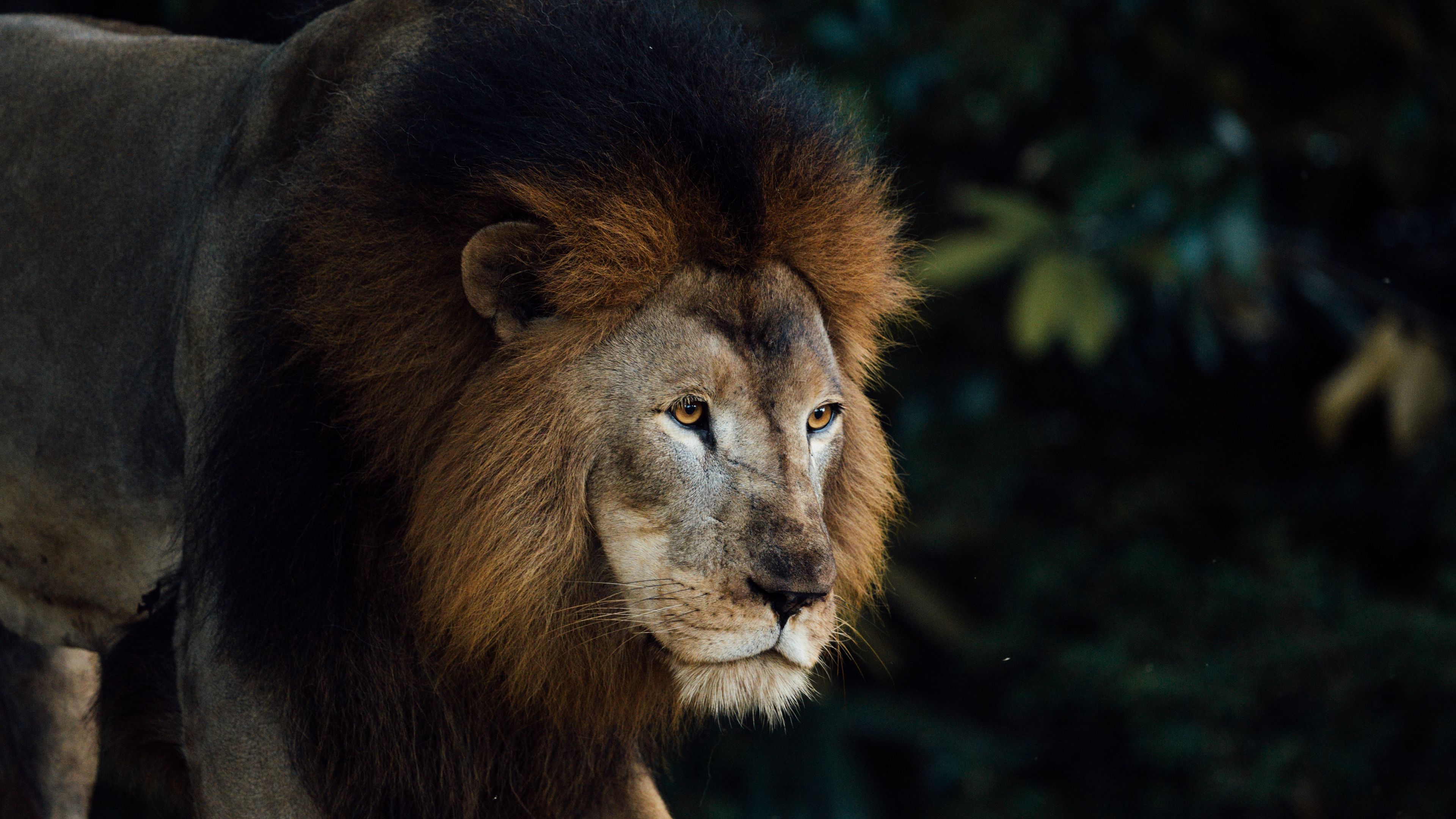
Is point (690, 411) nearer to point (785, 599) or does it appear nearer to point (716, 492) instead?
point (716, 492)

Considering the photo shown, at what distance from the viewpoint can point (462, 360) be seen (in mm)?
2125

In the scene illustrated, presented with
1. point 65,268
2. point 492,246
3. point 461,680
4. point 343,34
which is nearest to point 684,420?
point 492,246

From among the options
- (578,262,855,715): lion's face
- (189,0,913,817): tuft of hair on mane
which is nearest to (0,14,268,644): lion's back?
(189,0,913,817): tuft of hair on mane

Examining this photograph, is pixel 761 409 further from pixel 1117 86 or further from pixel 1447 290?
pixel 1447 290

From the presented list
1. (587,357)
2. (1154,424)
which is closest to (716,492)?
(587,357)

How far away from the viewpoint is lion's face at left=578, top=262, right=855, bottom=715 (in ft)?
6.56

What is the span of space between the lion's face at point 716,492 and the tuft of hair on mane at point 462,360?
4 cm

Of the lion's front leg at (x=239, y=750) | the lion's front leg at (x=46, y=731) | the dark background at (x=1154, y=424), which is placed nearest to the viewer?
the lion's front leg at (x=239, y=750)

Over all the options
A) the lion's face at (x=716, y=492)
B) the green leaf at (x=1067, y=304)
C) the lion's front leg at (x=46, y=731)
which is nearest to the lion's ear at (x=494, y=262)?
the lion's face at (x=716, y=492)

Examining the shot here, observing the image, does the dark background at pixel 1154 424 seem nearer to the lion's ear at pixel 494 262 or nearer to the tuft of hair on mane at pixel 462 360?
the tuft of hair on mane at pixel 462 360

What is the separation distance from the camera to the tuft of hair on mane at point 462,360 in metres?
2.07

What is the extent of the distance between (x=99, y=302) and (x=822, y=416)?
1130 mm

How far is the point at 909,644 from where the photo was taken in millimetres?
7629

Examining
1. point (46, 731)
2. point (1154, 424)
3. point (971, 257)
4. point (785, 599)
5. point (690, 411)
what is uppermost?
point (690, 411)
